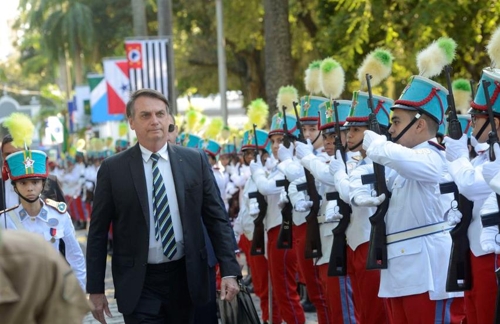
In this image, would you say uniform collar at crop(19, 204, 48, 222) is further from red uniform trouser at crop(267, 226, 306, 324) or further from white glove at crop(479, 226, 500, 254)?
white glove at crop(479, 226, 500, 254)

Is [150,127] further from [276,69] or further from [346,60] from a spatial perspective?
[276,69]

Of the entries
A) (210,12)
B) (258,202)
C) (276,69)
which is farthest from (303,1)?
(258,202)

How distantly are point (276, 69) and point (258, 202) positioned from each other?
8435 mm

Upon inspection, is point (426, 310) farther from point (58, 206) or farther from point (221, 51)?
point (221, 51)

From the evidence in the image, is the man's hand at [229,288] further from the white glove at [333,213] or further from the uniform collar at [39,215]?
the uniform collar at [39,215]

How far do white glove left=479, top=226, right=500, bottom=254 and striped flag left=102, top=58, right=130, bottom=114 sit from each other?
18434mm

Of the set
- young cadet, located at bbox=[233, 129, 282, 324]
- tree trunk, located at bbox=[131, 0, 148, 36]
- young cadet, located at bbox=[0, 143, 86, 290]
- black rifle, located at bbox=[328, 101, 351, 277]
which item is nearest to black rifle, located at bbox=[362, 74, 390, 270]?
black rifle, located at bbox=[328, 101, 351, 277]

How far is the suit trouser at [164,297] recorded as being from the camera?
21.2 feet

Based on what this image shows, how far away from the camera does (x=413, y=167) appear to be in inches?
255

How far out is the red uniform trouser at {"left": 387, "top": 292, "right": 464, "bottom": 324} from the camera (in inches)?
261

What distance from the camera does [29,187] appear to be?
25.8ft

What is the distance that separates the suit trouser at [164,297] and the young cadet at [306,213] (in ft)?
9.25

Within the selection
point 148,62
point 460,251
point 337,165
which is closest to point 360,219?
point 337,165

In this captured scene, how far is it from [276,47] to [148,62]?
3620 millimetres
